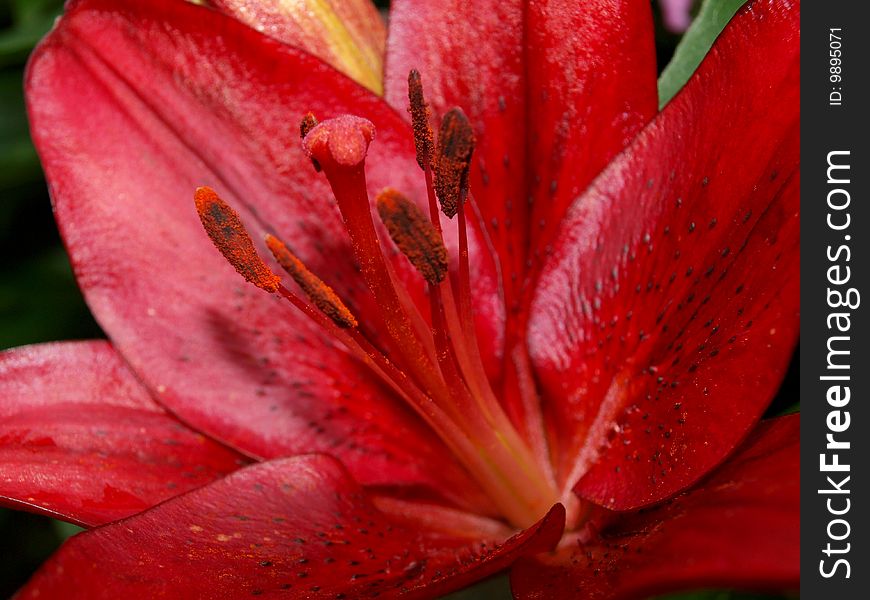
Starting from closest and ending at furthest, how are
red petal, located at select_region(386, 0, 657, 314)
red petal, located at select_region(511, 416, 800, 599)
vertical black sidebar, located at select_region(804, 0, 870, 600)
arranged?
1. red petal, located at select_region(511, 416, 800, 599)
2. vertical black sidebar, located at select_region(804, 0, 870, 600)
3. red petal, located at select_region(386, 0, 657, 314)

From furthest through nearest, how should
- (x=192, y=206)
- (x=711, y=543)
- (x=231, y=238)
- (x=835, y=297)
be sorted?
(x=192, y=206), (x=231, y=238), (x=835, y=297), (x=711, y=543)

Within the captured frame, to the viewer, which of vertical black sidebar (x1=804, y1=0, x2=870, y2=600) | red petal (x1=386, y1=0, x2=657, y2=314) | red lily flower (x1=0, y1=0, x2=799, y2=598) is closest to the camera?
vertical black sidebar (x1=804, y1=0, x2=870, y2=600)

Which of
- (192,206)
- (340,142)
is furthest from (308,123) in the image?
(192,206)

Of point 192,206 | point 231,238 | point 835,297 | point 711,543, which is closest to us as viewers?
point 711,543

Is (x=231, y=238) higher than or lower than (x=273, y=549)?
higher

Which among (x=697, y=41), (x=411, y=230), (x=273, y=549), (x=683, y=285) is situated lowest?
(x=273, y=549)

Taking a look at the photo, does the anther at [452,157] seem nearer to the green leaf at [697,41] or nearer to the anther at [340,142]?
the anther at [340,142]

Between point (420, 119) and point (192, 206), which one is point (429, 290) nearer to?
point (420, 119)

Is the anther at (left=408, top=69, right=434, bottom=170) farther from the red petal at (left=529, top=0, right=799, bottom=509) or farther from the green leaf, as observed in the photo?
Answer: the green leaf

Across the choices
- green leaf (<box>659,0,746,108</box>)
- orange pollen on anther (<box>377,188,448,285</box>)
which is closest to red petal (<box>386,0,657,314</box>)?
green leaf (<box>659,0,746,108</box>)
